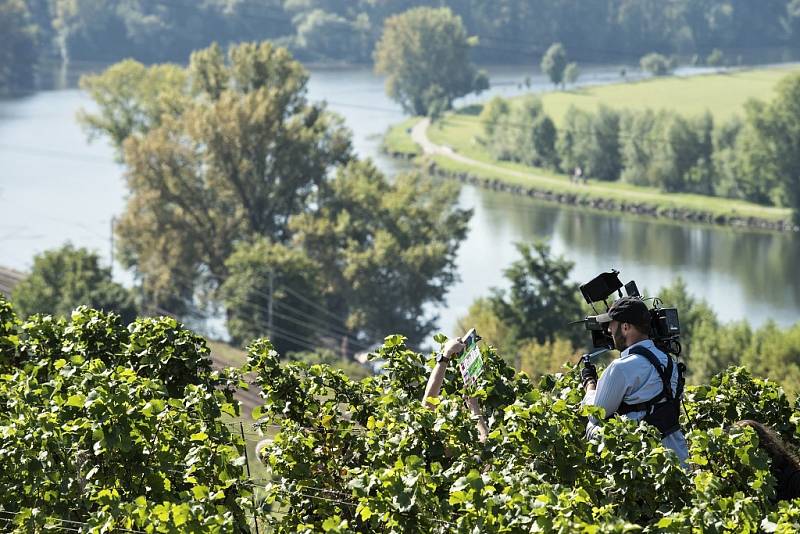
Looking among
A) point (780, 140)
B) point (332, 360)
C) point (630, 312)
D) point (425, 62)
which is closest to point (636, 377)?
point (630, 312)

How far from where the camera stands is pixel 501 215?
71.5 meters

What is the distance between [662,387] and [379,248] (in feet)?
129

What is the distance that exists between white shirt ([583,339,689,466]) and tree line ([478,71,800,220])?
6882 cm

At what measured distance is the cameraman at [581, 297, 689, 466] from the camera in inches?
344

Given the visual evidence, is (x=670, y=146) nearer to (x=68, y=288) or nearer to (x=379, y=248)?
(x=379, y=248)

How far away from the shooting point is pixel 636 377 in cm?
880

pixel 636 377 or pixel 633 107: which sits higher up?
pixel 636 377

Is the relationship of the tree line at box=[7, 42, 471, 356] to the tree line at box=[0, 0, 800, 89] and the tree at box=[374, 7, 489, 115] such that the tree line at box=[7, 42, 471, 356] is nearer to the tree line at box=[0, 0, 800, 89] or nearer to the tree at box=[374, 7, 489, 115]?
the tree at box=[374, 7, 489, 115]

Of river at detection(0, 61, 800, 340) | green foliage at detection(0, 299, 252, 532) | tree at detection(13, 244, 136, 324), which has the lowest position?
river at detection(0, 61, 800, 340)

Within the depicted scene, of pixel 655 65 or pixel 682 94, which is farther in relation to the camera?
pixel 655 65

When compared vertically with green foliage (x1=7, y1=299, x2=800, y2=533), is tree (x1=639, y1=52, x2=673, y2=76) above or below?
below

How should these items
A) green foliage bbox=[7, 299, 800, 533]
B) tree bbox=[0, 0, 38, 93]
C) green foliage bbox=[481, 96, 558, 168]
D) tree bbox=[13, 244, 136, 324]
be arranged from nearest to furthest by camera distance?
green foliage bbox=[7, 299, 800, 533] → tree bbox=[13, 244, 136, 324] → green foliage bbox=[481, 96, 558, 168] → tree bbox=[0, 0, 38, 93]

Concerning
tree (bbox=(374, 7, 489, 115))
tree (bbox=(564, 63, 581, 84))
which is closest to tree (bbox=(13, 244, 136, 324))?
tree (bbox=(374, 7, 489, 115))

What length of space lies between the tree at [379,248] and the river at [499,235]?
7.95 ft
